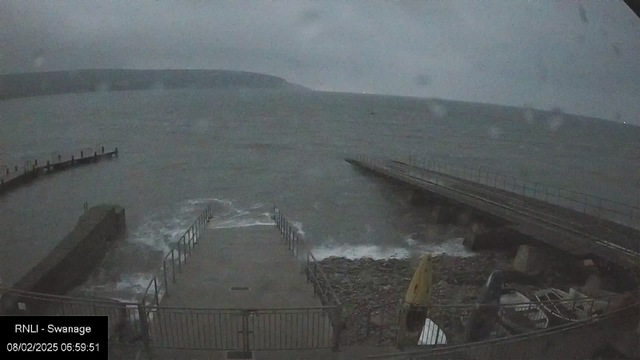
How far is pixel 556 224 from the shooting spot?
1225 cm

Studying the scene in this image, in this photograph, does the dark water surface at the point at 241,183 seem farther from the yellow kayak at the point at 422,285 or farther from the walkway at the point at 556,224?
the yellow kayak at the point at 422,285

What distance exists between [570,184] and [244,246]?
2646cm

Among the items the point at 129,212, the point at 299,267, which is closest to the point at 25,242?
the point at 129,212

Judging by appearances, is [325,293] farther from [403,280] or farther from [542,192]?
[542,192]

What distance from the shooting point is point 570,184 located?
28.3 metres

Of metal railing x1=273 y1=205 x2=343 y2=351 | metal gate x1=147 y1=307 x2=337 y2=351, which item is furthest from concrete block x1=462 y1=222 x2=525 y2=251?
metal gate x1=147 y1=307 x2=337 y2=351

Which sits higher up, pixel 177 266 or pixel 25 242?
pixel 177 266

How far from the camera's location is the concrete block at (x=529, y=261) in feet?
35.6

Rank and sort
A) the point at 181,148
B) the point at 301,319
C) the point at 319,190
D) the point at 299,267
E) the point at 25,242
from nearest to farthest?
the point at 301,319, the point at 299,267, the point at 25,242, the point at 319,190, the point at 181,148

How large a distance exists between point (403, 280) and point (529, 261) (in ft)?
11.2

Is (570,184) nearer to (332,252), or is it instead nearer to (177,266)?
(332,252)

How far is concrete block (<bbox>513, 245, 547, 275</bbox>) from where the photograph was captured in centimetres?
1085

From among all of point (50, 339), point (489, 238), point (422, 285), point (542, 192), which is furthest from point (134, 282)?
point (542, 192)

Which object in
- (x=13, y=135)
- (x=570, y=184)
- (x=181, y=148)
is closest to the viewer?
(x=570, y=184)
